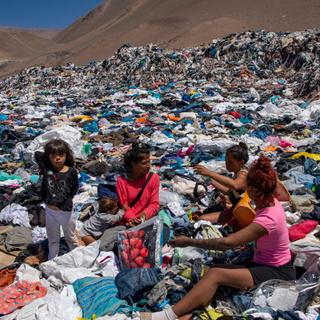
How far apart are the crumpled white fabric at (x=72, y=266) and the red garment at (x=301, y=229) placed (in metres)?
1.72

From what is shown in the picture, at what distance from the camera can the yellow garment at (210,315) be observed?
263 centimetres

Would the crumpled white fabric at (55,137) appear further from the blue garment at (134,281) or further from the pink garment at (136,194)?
the blue garment at (134,281)

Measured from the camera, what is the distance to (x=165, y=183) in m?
5.43

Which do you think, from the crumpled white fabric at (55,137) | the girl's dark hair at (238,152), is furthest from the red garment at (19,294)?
the crumpled white fabric at (55,137)

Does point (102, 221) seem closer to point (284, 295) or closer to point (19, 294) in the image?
point (19, 294)

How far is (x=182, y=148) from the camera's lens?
23.6 ft

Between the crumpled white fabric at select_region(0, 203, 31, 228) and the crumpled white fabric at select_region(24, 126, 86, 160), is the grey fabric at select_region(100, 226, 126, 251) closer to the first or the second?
the crumpled white fabric at select_region(0, 203, 31, 228)

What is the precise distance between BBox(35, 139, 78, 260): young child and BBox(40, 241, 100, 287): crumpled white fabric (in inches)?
11.0

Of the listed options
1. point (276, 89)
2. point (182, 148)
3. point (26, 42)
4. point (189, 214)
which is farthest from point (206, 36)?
point (26, 42)

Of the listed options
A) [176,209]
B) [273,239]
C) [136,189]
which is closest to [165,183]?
[176,209]

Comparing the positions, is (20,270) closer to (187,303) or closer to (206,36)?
(187,303)

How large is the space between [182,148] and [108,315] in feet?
15.3

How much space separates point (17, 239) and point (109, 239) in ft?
4.04

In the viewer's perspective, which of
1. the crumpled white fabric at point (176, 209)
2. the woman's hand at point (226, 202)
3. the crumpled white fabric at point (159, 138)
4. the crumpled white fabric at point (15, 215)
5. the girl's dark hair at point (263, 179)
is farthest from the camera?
the crumpled white fabric at point (159, 138)
